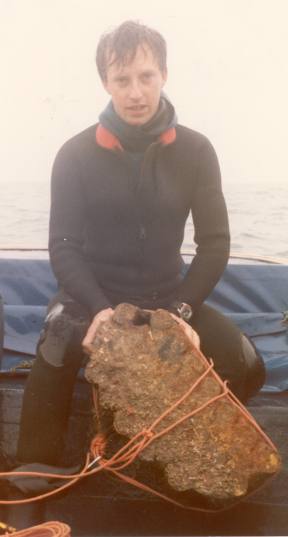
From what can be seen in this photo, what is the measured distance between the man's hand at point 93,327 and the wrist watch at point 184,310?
235 millimetres

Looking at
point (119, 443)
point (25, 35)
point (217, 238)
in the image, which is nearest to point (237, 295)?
point (217, 238)

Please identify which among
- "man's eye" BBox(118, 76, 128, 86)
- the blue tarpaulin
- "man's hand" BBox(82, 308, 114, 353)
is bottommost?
the blue tarpaulin

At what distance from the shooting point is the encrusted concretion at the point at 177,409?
150cm

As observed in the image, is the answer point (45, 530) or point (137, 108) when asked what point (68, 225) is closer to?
point (137, 108)

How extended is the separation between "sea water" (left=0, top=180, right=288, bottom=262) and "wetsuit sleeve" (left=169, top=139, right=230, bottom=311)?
3.62ft

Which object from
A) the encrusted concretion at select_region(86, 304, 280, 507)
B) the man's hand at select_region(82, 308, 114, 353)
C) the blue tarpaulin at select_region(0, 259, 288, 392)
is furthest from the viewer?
the blue tarpaulin at select_region(0, 259, 288, 392)

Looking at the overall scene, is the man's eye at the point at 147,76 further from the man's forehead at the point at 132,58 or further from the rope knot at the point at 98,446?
the rope knot at the point at 98,446

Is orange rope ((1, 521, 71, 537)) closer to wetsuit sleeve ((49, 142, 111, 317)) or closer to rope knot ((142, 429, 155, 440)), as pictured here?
rope knot ((142, 429, 155, 440))

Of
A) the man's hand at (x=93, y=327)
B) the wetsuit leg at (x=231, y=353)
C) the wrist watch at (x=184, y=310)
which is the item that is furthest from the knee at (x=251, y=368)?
the man's hand at (x=93, y=327)

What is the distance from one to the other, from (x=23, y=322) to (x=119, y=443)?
0.97 metres

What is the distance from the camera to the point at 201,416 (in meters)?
1.52

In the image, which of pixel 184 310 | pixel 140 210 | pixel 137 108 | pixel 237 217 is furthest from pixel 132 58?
pixel 237 217

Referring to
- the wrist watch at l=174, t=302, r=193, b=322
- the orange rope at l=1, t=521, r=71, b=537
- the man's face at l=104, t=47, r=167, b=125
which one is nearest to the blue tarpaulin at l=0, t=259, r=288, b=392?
the wrist watch at l=174, t=302, r=193, b=322

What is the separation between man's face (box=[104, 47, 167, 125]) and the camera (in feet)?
6.24
